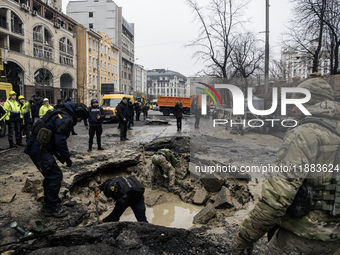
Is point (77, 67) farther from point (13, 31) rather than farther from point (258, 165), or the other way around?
point (258, 165)

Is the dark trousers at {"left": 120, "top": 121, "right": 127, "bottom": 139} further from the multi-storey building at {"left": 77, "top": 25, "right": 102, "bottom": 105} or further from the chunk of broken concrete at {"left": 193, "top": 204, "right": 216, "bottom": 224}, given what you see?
the multi-storey building at {"left": 77, "top": 25, "right": 102, "bottom": 105}

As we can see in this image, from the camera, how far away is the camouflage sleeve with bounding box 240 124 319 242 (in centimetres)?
158

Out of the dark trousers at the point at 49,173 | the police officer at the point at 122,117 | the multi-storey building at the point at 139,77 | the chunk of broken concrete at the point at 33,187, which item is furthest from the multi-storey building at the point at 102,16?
the dark trousers at the point at 49,173

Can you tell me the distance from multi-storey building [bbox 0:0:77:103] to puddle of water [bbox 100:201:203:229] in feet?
63.5

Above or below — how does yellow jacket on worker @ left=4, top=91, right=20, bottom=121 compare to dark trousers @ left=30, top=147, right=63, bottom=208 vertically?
above

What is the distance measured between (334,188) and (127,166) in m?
6.32

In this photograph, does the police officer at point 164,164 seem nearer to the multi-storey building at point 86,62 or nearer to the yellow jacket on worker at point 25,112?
the yellow jacket on worker at point 25,112

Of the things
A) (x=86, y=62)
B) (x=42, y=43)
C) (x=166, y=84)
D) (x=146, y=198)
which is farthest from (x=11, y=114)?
(x=166, y=84)

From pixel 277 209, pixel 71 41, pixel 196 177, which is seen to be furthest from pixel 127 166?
pixel 71 41

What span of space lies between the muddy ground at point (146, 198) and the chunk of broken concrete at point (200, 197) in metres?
0.02

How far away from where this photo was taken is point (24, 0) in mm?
28641

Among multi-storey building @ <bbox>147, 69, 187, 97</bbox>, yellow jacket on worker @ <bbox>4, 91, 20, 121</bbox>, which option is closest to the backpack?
yellow jacket on worker @ <bbox>4, 91, 20, 121</bbox>

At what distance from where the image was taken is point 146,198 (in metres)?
6.11

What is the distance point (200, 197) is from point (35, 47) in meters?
31.0
